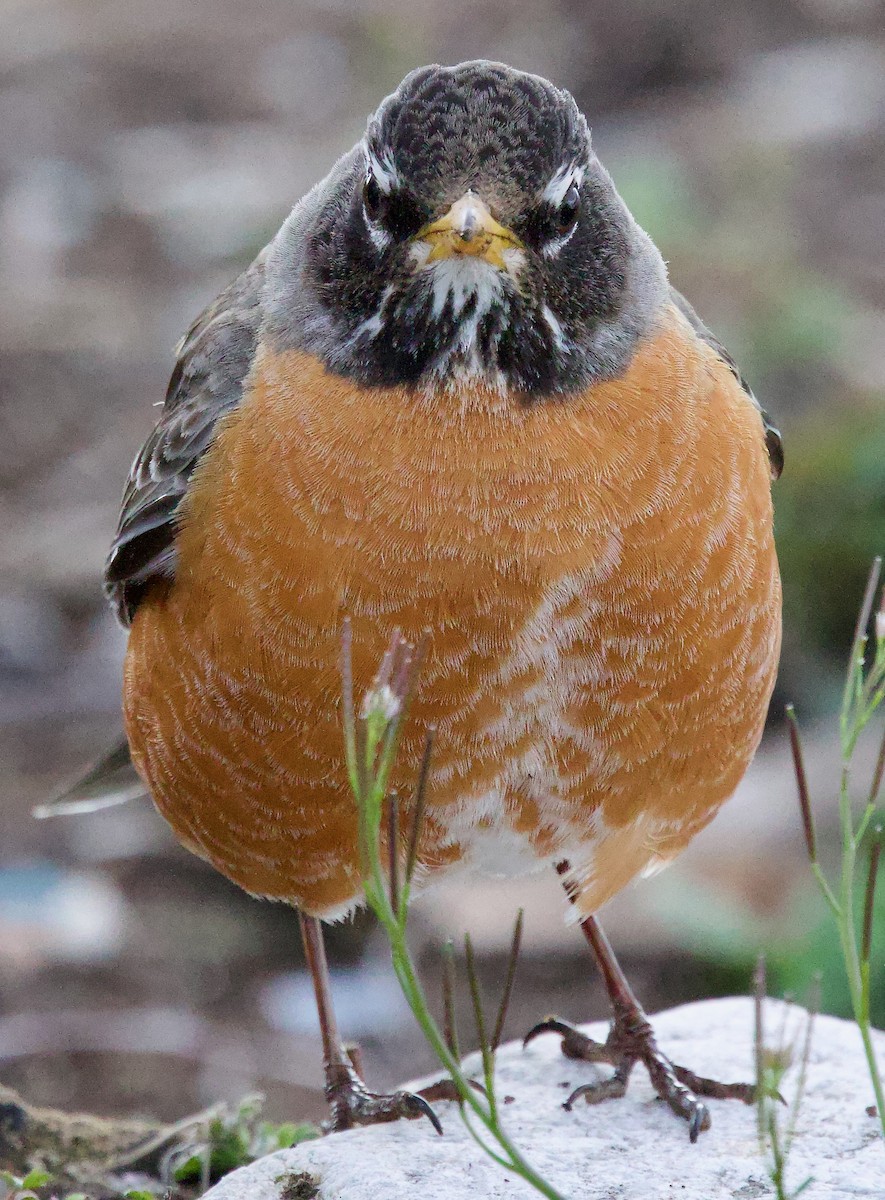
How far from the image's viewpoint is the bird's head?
3307 millimetres

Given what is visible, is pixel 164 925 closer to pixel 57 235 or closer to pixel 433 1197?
pixel 433 1197

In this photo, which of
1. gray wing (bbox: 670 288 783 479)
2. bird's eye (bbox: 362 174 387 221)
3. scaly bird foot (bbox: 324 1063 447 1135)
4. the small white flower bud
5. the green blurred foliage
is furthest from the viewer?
the green blurred foliage

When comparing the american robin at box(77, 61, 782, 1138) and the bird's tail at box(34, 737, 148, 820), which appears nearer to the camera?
the american robin at box(77, 61, 782, 1138)

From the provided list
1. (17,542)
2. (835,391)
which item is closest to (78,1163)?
(17,542)

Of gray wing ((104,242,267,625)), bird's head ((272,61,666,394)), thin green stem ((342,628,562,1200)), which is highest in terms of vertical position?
bird's head ((272,61,666,394))

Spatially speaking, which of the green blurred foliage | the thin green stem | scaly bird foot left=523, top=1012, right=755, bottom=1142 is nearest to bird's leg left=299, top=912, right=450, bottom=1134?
scaly bird foot left=523, top=1012, right=755, bottom=1142

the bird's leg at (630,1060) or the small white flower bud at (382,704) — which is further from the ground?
the small white flower bud at (382,704)

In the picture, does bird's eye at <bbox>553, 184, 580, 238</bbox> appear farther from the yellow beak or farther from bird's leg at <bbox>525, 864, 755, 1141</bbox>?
bird's leg at <bbox>525, 864, 755, 1141</bbox>

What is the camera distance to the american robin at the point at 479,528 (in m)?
3.42

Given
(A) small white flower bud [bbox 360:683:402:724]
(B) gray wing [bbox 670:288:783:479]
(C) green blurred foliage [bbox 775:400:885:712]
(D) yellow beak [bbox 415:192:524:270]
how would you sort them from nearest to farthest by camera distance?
(A) small white flower bud [bbox 360:683:402:724], (D) yellow beak [bbox 415:192:524:270], (B) gray wing [bbox 670:288:783:479], (C) green blurred foliage [bbox 775:400:885:712]

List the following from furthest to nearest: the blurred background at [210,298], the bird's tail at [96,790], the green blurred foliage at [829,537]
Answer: the green blurred foliage at [829,537] < the blurred background at [210,298] < the bird's tail at [96,790]

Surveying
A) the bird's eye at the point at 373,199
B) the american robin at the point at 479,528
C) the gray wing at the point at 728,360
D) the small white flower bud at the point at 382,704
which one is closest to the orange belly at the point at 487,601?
the american robin at the point at 479,528

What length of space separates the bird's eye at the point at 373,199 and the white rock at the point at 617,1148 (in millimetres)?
1861

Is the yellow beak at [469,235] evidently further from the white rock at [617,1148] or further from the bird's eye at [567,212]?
the white rock at [617,1148]
